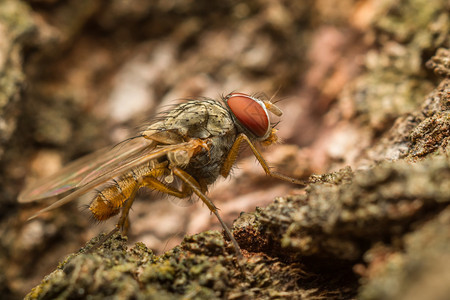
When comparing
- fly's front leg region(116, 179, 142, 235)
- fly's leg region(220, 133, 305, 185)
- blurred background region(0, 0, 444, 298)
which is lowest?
fly's front leg region(116, 179, 142, 235)

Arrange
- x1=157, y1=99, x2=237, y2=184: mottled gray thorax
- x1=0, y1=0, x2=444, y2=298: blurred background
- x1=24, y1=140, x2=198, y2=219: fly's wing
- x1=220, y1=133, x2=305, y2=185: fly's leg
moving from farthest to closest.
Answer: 1. x1=0, y1=0, x2=444, y2=298: blurred background
2. x1=157, y1=99, x2=237, y2=184: mottled gray thorax
3. x1=220, y1=133, x2=305, y2=185: fly's leg
4. x1=24, y1=140, x2=198, y2=219: fly's wing

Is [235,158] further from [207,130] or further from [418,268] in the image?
[418,268]

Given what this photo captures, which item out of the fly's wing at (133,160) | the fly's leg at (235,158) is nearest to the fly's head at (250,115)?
the fly's leg at (235,158)

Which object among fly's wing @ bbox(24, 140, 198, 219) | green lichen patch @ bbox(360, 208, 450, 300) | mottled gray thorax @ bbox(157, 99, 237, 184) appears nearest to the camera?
green lichen patch @ bbox(360, 208, 450, 300)

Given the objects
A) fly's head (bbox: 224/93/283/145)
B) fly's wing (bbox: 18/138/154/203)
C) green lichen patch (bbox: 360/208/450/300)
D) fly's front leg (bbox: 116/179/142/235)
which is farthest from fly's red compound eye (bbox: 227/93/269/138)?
green lichen patch (bbox: 360/208/450/300)

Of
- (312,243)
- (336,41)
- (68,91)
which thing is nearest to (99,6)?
(68,91)

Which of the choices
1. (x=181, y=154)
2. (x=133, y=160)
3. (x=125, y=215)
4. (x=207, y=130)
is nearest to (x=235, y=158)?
(x=207, y=130)

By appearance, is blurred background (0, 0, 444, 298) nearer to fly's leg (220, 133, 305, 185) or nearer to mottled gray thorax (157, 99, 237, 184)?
fly's leg (220, 133, 305, 185)
